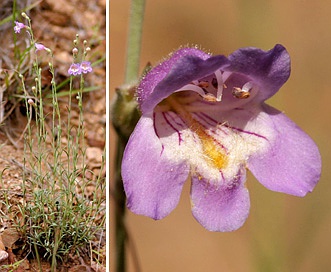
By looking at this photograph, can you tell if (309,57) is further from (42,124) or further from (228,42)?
(42,124)

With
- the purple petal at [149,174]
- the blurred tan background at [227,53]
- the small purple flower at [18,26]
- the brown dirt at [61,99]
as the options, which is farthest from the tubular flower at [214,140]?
the blurred tan background at [227,53]

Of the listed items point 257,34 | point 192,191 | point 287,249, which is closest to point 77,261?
point 192,191

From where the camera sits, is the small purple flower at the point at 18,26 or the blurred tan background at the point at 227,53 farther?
the blurred tan background at the point at 227,53

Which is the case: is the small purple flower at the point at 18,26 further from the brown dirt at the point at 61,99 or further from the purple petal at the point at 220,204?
the purple petal at the point at 220,204

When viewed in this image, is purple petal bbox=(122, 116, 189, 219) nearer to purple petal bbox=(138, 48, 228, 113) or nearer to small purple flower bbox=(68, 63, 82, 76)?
purple petal bbox=(138, 48, 228, 113)

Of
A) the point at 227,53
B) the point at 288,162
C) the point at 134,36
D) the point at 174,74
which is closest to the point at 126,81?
the point at 134,36

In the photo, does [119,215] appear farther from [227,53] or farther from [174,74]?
[227,53]
